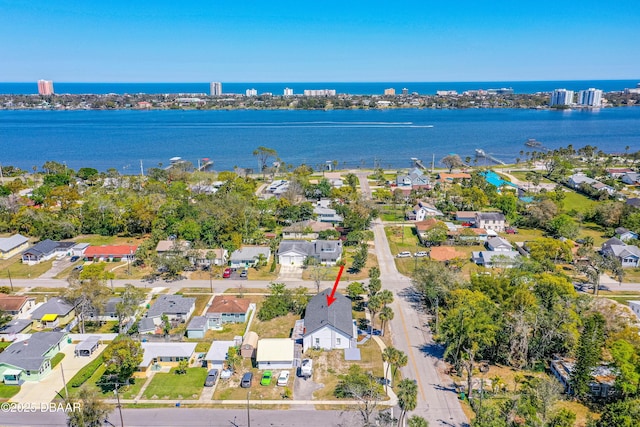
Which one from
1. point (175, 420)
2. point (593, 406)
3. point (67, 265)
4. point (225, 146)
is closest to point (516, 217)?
point (593, 406)

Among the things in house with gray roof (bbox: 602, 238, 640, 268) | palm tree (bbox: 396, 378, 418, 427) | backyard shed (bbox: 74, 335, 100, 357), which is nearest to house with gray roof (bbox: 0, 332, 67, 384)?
backyard shed (bbox: 74, 335, 100, 357)

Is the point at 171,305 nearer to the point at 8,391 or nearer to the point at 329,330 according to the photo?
the point at 8,391

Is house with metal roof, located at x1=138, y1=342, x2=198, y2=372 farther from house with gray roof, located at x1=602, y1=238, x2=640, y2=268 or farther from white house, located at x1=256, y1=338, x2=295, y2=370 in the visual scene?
house with gray roof, located at x1=602, y1=238, x2=640, y2=268

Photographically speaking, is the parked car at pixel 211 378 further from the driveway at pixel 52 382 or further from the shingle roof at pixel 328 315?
the driveway at pixel 52 382

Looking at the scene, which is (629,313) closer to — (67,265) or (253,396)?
(253,396)

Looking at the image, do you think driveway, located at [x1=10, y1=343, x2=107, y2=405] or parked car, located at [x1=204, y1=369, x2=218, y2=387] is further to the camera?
parked car, located at [x1=204, y1=369, x2=218, y2=387]

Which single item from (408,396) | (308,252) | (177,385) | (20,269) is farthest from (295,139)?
(408,396)
